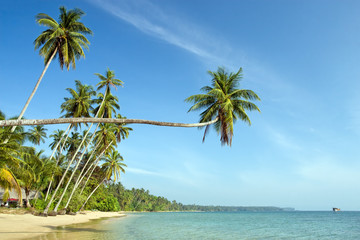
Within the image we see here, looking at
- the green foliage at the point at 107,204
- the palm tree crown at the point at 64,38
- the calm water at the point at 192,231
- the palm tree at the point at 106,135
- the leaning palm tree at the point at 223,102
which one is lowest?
the calm water at the point at 192,231

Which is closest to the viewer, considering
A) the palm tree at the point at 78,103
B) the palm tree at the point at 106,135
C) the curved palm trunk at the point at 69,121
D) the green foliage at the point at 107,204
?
the curved palm trunk at the point at 69,121

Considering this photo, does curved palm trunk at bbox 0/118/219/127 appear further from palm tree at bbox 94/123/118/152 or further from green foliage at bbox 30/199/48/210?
green foliage at bbox 30/199/48/210

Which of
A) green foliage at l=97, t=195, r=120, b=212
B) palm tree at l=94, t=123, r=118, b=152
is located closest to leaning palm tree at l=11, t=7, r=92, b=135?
palm tree at l=94, t=123, r=118, b=152

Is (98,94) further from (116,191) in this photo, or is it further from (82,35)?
(116,191)

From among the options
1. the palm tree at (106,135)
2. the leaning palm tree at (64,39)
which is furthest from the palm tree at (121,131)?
the leaning palm tree at (64,39)

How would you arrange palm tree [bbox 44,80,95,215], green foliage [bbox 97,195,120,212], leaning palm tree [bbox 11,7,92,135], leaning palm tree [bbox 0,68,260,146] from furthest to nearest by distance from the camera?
green foliage [bbox 97,195,120,212] < palm tree [bbox 44,80,95,215] < leaning palm tree [bbox 11,7,92,135] < leaning palm tree [bbox 0,68,260,146]

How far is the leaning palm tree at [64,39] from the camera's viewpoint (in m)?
17.8

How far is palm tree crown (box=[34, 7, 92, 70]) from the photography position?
704 inches

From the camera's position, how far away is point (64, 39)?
60.0ft

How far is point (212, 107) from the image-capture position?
1611cm

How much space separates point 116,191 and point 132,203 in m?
24.7

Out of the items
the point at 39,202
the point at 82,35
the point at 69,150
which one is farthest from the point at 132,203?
the point at 82,35

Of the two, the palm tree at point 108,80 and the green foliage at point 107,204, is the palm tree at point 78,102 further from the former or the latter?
the green foliage at point 107,204

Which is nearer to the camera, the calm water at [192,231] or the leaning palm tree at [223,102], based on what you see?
the leaning palm tree at [223,102]
